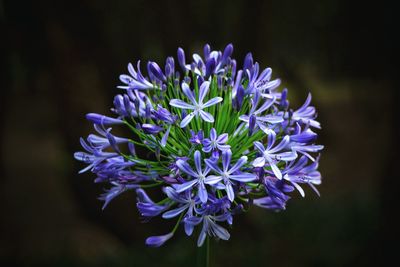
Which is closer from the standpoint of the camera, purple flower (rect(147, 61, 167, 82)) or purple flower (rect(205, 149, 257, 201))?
purple flower (rect(205, 149, 257, 201))

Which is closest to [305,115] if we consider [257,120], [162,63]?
[257,120]

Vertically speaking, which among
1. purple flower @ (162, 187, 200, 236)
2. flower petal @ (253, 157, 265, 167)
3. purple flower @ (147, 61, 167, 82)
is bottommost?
purple flower @ (162, 187, 200, 236)

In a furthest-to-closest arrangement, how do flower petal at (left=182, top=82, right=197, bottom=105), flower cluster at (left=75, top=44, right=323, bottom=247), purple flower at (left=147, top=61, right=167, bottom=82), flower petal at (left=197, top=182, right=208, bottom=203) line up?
purple flower at (left=147, top=61, right=167, bottom=82)
flower petal at (left=182, top=82, right=197, bottom=105)
flower cluster at (left=75, top=44, right=323, bottom=247)
flower petal at (left=197, top=182, right=208, bottom=203)

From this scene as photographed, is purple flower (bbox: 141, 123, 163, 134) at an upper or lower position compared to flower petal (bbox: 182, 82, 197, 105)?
lower

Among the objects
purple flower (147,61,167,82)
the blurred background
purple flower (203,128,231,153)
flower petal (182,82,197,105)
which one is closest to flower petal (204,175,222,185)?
purple flower (203,128,231,153)

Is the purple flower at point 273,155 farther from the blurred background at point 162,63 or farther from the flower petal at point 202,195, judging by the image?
the blurred background at point 162,63

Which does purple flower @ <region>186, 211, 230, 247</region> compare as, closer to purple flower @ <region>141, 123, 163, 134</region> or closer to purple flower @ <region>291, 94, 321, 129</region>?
purple flower @ <region>141, 123, 163, 134</region>
